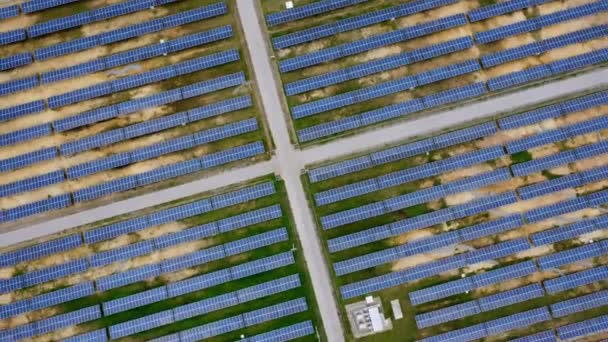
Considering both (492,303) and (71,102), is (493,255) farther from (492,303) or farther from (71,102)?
(71,102)

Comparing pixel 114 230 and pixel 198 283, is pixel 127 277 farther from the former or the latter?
pixel 198 283

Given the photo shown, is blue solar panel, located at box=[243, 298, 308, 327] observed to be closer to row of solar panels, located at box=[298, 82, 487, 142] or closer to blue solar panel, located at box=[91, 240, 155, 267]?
blue solar panel, located at box=[91, 240, 155, 267]

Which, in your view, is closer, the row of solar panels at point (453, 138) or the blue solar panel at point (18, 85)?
the row of solar panels at point (453, 138)

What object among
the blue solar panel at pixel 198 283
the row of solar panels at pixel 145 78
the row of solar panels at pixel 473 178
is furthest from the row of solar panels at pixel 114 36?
the blue solar panel at pixel 198 283

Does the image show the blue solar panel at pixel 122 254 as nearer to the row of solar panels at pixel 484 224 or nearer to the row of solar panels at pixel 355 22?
the row of solar panels at pixel 484 224

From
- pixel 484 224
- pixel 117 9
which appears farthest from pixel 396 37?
pixel 117 9
